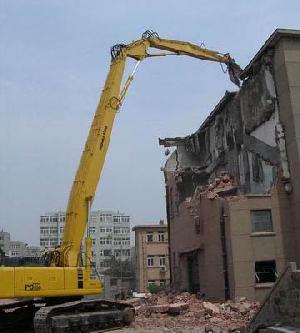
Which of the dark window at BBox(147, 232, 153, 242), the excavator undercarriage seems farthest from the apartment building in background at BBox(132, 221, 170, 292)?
the excavator undercarriage

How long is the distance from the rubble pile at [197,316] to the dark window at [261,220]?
362 centimetres

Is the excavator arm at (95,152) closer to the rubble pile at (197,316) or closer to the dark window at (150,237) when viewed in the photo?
the rubble pile at (197,316)

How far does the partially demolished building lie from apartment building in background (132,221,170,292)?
1540 inches

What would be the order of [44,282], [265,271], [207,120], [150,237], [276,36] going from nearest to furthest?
[44,282] < [265,271] < [276,36] < [207,120] < [150,237]

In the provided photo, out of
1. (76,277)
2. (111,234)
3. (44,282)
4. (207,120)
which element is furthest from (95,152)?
(111,234)

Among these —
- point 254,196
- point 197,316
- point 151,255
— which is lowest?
point 197,316

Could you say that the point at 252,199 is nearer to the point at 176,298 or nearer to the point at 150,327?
the point at 176,298

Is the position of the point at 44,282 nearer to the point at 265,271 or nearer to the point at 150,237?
the point at 265,271

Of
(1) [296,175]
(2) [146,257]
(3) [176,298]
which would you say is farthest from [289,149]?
(2) [146,257]

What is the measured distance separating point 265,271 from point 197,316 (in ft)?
17.8

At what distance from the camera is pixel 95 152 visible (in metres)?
19.5

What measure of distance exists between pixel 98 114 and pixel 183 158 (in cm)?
2044

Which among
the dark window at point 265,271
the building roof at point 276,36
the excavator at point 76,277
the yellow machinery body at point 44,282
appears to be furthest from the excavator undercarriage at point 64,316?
the building roof at point 276,36

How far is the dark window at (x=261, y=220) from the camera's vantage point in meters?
26.5
